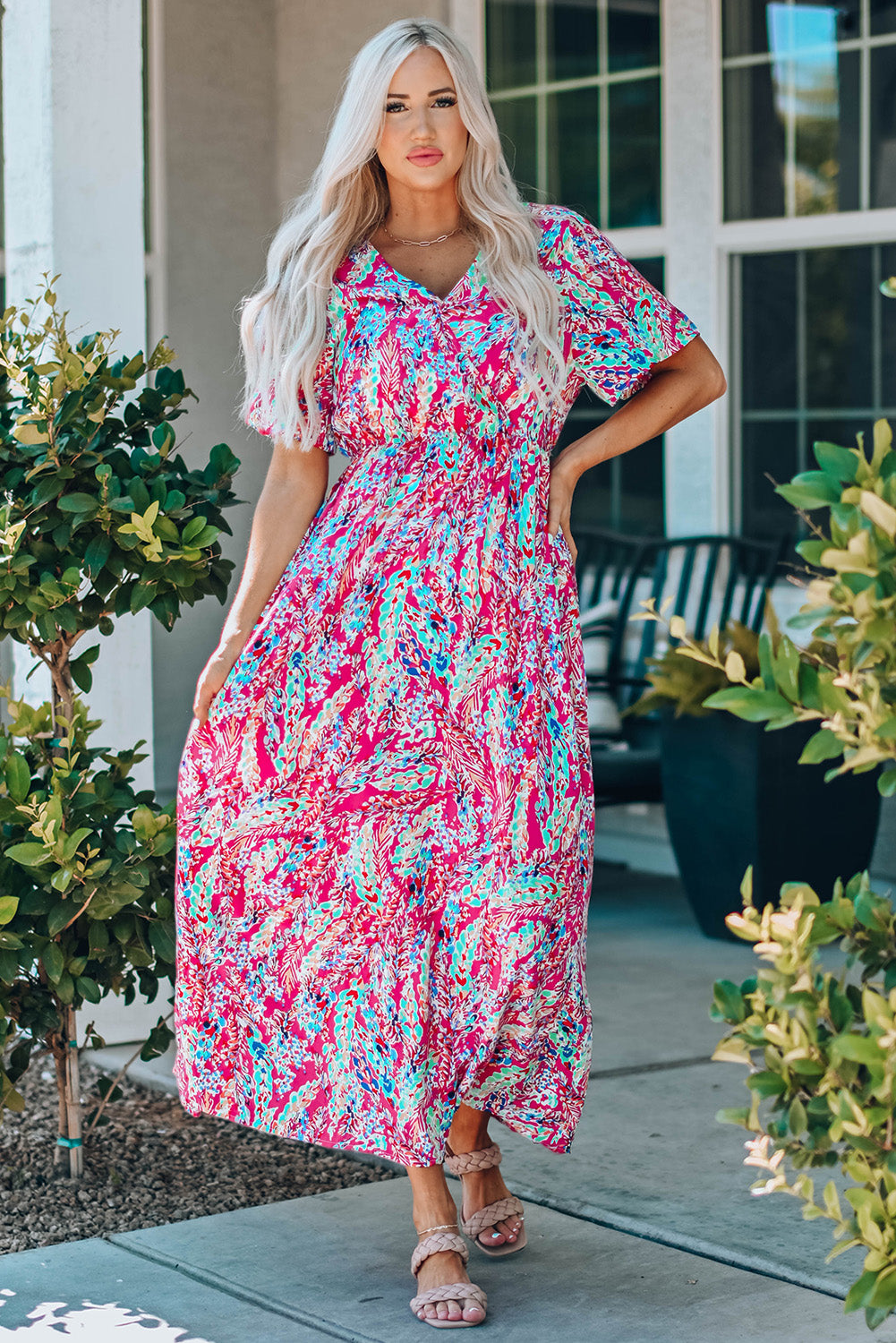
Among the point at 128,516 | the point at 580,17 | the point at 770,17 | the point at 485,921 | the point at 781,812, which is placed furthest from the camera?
the point at 580,17

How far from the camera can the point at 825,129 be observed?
586 cm

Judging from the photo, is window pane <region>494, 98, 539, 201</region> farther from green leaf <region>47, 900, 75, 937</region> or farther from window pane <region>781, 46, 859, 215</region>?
green leaf <region>47, 900, 75, 937</region>

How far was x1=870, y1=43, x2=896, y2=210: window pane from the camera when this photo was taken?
5.68m

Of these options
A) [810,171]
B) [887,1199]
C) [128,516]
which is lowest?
[887,1199]

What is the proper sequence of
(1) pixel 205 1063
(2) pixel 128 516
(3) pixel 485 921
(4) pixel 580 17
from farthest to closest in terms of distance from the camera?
(4) pixel 580 17
(2) pixel 128 516
(1) pixel 205 1063
(3) pixel 485 921

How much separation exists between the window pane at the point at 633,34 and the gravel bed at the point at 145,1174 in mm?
3966

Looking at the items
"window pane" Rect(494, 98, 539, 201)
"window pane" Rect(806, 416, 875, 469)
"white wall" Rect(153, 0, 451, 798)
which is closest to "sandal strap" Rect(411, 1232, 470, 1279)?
"window pane" Rect(806, 416, 875, 469)

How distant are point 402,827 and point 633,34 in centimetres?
419

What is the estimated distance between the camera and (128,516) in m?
3.34

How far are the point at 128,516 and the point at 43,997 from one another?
91cm

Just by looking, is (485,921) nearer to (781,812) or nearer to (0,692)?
(0,692)

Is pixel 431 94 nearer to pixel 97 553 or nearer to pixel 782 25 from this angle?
pixel 97 553

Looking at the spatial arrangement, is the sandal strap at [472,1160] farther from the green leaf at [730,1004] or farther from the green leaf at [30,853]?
the green leaf at [730,1004]

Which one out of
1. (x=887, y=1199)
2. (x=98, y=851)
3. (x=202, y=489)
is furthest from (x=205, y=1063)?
(x=887, y=1199)
